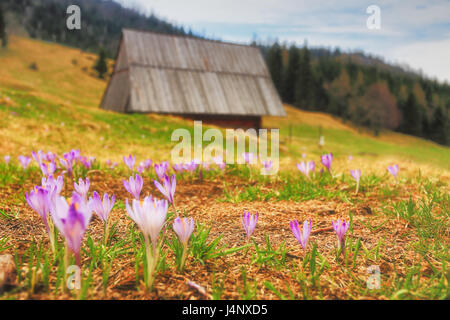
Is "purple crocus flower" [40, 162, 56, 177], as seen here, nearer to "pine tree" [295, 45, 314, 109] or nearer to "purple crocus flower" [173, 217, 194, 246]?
"purple crocus flower" [173, 217, 194, 246]

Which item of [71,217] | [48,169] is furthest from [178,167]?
[71,217]

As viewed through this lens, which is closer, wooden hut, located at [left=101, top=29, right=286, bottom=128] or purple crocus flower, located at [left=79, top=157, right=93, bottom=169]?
purple crocus flower, located at [left=79, top=157, right=93, bottom=169]

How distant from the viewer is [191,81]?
2575cm

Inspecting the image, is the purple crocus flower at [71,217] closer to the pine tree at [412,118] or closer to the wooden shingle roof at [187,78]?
the wooden shingle roof at [187,78]

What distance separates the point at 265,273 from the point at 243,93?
2654 cm

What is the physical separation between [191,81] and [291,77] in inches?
3044

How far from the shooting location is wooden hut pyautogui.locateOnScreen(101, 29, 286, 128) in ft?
79.1

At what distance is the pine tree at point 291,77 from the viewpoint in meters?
97.1

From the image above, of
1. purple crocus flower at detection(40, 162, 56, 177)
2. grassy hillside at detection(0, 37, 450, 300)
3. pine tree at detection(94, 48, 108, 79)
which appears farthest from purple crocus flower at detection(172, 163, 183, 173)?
pine tree at detection(94, 48, 108, 79)

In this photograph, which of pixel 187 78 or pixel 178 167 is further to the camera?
pixel 187 78

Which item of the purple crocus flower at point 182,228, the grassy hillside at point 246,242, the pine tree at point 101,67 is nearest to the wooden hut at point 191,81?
the grassy hillside at point 246,242

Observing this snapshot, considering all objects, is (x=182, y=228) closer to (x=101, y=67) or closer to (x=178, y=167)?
(x=178, y=167)

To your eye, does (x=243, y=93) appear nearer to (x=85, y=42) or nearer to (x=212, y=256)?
(x=212, y=256)

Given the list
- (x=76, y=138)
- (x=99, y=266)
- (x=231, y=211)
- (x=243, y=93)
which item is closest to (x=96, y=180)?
(x=231, y=211)
